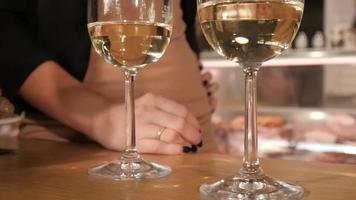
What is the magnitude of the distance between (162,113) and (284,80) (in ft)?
4.36

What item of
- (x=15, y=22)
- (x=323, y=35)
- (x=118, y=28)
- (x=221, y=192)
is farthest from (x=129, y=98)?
(x=323, y=35)

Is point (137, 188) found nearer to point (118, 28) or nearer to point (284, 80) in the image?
point (118, 28)

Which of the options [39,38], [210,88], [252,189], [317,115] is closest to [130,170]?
[252,189]

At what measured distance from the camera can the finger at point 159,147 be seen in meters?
0.69

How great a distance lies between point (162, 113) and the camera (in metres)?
0.70

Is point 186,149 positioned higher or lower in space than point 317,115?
higher

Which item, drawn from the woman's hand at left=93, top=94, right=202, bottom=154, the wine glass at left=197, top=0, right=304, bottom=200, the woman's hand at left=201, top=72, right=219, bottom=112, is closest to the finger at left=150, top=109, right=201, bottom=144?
the woman's hand at left=93, top=94, right=202, bottom=154

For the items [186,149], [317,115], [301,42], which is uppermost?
[301,42]

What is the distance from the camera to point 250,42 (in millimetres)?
457

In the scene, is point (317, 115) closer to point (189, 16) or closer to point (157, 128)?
point (189, 16)

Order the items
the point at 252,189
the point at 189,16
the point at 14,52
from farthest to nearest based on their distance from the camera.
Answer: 1. the point at 189,16
2. the point at 14,52
3. the point at 252,189

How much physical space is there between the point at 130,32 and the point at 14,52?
0.31m

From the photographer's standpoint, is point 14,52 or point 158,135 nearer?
point 158,135

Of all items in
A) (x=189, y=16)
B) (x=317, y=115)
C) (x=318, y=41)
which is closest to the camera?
(x=189, y=16)
